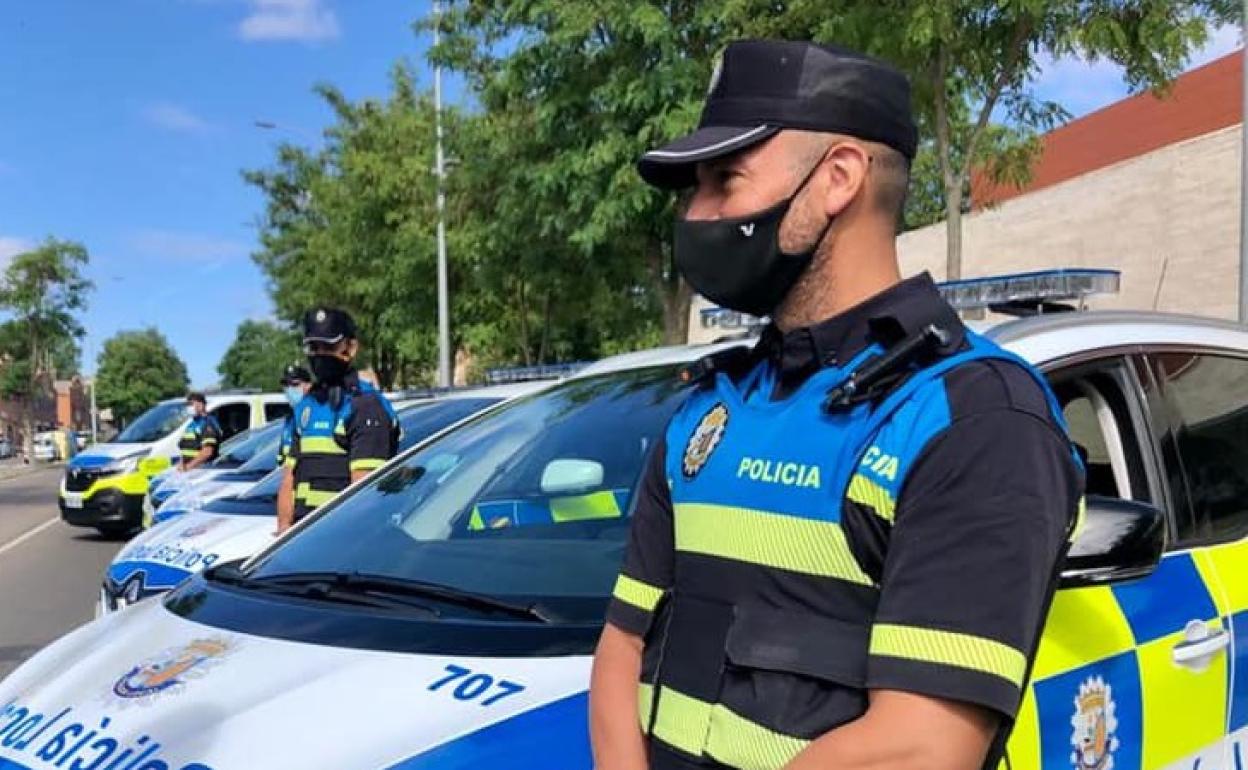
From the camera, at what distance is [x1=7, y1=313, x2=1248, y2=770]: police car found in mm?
1790

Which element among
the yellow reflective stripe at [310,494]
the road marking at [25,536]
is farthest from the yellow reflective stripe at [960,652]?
the road marking at [25,536]

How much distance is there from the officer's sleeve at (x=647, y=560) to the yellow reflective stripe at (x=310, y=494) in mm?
4174

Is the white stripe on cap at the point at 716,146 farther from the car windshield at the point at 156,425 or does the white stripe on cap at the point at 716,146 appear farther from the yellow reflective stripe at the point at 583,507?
the car windshield at the point at 156,425

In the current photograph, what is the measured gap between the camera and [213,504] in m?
6.27

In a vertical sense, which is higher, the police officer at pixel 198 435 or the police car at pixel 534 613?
the police car at pixel 534 613

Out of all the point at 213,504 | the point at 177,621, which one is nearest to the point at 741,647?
the point at 177,621

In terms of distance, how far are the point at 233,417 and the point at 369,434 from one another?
33.6 feet

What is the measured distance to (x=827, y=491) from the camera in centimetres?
137

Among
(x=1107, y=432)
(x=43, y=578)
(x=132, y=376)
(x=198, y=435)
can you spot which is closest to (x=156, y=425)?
(x=198, y=435)

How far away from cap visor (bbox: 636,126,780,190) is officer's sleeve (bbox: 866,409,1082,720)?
0.45 m

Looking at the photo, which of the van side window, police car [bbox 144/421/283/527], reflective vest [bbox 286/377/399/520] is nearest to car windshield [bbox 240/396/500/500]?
reflective vest [bbox 286/377/399/520]

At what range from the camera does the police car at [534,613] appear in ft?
5.87

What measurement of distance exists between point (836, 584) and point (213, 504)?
5.51m

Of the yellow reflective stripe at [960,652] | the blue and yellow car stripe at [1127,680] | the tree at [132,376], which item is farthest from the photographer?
the tree at [132,376]
